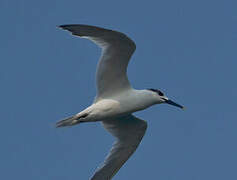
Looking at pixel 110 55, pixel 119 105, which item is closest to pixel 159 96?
pixel 119 105

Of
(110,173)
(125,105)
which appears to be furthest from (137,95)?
(110,173)

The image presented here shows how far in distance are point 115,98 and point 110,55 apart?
1.10 m

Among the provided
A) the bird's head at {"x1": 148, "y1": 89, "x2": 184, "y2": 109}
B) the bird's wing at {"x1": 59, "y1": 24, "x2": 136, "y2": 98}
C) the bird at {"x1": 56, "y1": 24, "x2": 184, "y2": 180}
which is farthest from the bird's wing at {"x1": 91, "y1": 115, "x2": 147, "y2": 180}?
the bird's wing at {"x1": 59, "y1": 24, "x2": 136, "y2": 98}

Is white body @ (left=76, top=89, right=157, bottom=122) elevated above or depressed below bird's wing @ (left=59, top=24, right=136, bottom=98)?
below

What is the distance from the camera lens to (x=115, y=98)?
14.8m

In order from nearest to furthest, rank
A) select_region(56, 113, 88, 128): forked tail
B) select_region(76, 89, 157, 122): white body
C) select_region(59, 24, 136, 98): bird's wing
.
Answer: select_region(59, 24, 136, 98): bird's wing → select_region(56, 113, 88, 128): forked tail → select_region(76, 89, 157, 122): white body

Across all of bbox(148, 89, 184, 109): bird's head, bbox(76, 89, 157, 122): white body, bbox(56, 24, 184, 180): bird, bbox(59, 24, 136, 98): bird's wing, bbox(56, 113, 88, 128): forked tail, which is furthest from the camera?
bbox(148, 89, 184, 109): bird's head

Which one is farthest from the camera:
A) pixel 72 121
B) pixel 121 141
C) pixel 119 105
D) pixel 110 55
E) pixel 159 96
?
pixel 121 141

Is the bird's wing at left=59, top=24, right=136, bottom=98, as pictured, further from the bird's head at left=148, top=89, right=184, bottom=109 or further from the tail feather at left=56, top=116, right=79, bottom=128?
the tail feather at left=56, top=116, right=79, bottom=128

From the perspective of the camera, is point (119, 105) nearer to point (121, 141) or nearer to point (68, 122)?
point (68, 122)

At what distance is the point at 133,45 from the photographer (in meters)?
14.0

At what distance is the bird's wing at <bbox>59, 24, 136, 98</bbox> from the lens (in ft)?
45.0

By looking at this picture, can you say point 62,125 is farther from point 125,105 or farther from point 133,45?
point 133,45

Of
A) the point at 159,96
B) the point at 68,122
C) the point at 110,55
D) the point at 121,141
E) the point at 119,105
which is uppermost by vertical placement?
the point at 110,55
